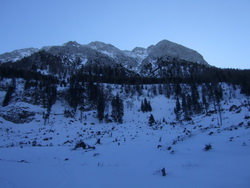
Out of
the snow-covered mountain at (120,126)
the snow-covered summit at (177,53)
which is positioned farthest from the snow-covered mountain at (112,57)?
the snow-covered mountain at (120,126)

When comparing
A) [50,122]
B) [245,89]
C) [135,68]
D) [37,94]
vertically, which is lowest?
[50,122]

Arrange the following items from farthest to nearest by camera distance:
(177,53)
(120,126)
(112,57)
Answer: (112,57) → (177,53) → (120,126)

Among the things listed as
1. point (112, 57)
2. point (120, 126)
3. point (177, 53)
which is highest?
Result: point (112, 57)

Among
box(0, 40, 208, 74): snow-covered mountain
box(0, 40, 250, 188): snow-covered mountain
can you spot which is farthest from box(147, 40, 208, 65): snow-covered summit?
box(0, 40, 250, 188): snow-covered mountain

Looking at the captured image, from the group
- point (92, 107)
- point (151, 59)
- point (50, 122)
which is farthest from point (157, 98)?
point (151, 59)

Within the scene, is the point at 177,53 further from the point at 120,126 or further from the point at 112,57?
the point at 120,126

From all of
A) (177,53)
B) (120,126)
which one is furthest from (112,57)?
(120,126)

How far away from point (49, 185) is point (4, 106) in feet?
208

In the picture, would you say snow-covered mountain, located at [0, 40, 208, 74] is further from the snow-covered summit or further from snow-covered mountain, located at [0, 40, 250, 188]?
snow-covered mountain, located at [0, 40, 250, 188]

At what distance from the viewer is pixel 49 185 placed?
271 inches

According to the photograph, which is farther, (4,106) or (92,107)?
(92,107)

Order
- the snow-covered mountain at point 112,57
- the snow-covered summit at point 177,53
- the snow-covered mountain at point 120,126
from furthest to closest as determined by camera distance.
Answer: the snow-covered summit at point 177,53
the snow-covered mountain at point 112,57
the snow-covered mountain at point 120,126

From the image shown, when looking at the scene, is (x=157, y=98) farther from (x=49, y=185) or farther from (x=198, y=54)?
(x=198, y=54)

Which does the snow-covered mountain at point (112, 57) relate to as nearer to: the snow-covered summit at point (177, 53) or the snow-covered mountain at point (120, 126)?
the snow-covered summit at point (177, 53)
